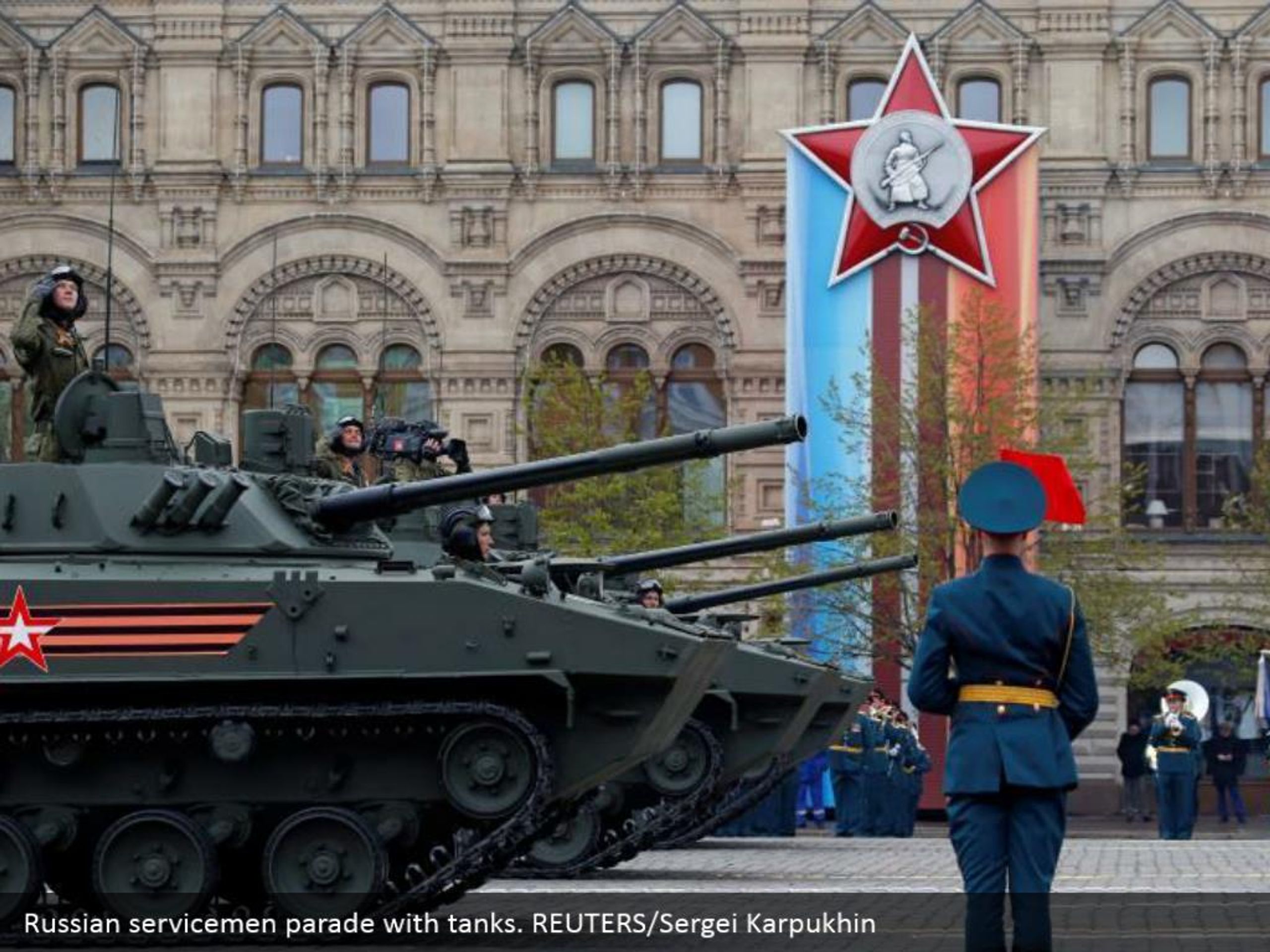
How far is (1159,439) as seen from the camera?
55406 millimetres

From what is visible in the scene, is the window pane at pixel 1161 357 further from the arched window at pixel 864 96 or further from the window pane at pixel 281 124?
the window pane at pixel 281 124

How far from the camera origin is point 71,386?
63.6 ft

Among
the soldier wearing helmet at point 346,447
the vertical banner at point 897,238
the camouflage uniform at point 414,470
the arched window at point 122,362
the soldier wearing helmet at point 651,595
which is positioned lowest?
the soldier wearing helmet at point 651,595

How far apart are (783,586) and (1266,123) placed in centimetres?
3034

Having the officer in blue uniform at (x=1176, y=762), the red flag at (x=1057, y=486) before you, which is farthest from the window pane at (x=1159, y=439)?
the officer in blue uniform at (x=1176, y=762)

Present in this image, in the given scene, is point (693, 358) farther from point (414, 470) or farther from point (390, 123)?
point (414, 470)

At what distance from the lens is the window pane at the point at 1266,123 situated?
182 ft

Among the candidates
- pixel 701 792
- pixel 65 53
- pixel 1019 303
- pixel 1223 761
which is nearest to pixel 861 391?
pixel 1019 303

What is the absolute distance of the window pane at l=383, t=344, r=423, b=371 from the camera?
55.6 metres

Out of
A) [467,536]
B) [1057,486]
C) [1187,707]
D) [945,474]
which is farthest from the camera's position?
[945,474]

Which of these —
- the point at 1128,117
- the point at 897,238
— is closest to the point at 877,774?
the point at 897,238

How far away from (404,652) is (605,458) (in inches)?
67.0

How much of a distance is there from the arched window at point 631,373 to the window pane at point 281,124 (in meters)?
6.38

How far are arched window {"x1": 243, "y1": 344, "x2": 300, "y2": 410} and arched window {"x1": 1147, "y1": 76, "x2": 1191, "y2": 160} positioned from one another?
48.7 ft
